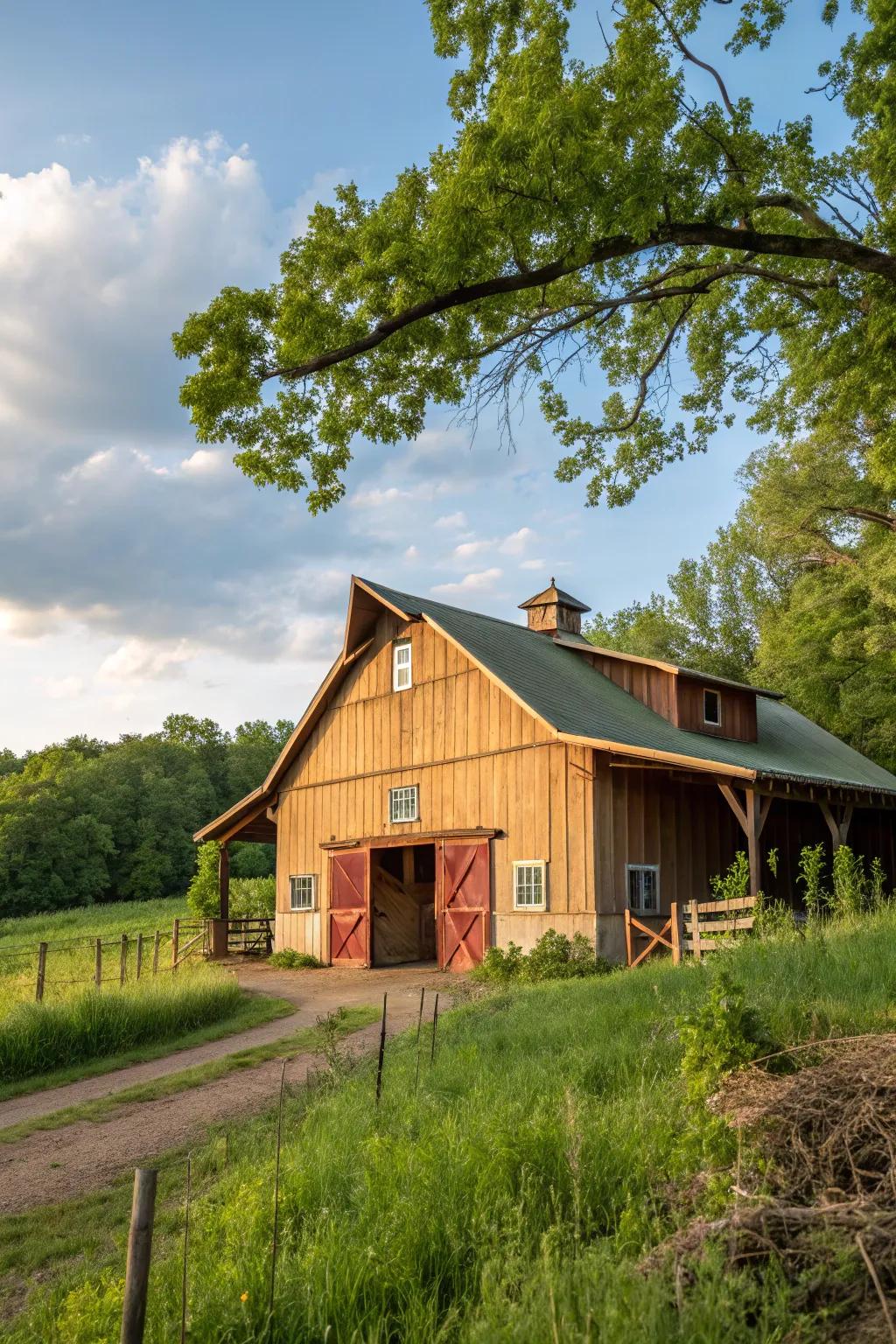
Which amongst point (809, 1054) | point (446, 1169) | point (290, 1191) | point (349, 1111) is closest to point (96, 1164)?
point (349, 1111)

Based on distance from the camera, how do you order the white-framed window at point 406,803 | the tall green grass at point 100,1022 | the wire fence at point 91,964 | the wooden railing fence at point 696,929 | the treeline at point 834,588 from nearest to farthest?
the tall green grass at point 100,1022, the wooden railing fence at point 696,929, the wire fence at point 91,964, the white-framed window at point 406,803, the treeline at point 834,588

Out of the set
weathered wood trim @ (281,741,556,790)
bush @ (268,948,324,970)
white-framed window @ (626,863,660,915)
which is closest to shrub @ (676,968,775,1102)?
white-framed window @ (626,863,660,915)

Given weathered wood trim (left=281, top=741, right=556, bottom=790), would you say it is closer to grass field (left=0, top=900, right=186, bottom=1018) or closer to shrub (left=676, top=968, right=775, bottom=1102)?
grass field (left=0, top=900, right=186, bottom=1018)

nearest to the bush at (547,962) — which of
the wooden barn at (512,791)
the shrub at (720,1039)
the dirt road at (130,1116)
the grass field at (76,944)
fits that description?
the wooden barn at (512,791)

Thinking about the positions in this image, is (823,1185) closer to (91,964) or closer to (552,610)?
(91,964)

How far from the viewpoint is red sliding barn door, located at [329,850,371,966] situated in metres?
23.0

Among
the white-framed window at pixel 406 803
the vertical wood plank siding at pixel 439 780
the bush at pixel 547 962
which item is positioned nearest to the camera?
the bush at pixel 547 962

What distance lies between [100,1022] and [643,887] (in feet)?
33.6

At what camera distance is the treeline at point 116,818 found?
51.9 metres

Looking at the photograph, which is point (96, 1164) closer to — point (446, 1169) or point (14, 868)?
point (446, 1169)

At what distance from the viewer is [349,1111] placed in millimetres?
7152

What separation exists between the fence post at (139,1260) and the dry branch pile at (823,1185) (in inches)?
79.0

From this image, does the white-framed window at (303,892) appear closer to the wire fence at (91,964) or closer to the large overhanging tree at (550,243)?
the wire fence at (91,964)

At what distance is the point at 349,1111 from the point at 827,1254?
3.93 meters
